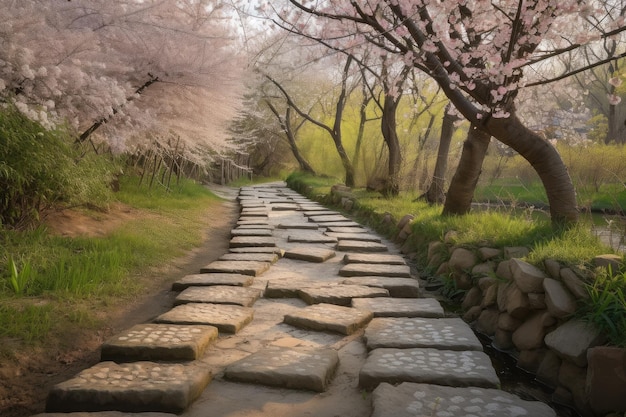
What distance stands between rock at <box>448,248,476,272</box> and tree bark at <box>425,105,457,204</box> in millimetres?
4169

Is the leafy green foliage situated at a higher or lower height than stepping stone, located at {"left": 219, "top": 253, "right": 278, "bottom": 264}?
higher

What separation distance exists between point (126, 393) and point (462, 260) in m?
3.29

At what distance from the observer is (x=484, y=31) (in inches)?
A: 257

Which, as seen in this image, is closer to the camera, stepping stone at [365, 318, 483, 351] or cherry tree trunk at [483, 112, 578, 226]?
stepping stone at [365, 318, 483, 351]

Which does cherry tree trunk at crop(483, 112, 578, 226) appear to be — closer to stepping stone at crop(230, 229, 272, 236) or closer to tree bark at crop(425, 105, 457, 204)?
stepping stone at crop(230, 229, 272, 236)

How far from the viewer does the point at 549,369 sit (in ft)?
9.69

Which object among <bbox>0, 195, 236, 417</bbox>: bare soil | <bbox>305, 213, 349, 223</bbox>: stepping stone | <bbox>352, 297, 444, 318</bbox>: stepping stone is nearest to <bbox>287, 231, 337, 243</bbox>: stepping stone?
<bbox>0, 195, 236, 417</bbox>: bare soil

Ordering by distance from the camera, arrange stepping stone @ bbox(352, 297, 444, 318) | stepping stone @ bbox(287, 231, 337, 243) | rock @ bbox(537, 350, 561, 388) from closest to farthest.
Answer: rock @ bbox(537, 350, 561, 388), stepping stone @ bbox(352, 297, 444, 318), stepping stone @ bbox(287, 231, 337, 243)

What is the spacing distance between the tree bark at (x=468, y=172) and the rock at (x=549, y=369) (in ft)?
12.4

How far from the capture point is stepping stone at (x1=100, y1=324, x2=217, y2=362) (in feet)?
9.05

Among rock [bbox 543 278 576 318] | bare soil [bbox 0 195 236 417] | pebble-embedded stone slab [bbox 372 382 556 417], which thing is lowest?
bare soil [bbox 0 195 236 417]

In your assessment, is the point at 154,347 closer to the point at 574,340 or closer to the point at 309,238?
the point at 574,340

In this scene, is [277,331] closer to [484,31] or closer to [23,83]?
[23,83]

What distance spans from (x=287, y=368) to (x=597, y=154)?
1318 centimetres
